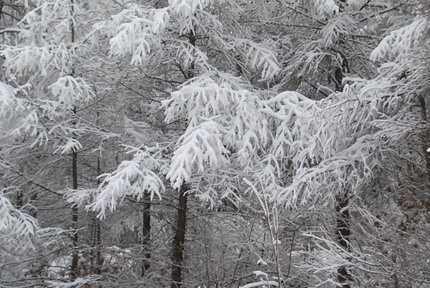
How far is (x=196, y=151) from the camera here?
192 inches

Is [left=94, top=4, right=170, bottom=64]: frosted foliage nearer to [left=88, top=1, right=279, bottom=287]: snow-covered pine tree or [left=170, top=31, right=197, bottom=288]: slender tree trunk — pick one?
[left=88, top=1, right=279, bottom=287]: snow-covered pine tree

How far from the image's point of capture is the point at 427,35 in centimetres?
514

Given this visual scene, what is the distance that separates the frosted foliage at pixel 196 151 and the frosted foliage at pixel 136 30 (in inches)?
46.0

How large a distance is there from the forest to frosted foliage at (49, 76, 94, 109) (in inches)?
1.3

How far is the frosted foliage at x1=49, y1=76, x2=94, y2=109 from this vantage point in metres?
6.17

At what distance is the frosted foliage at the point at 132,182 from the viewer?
16.7 feet

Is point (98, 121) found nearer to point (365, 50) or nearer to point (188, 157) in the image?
point (188, 157)

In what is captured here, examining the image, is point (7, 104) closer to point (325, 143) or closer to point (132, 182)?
point (132, 182)

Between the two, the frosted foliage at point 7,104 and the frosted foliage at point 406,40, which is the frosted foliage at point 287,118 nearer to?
the frosted foliage at point 406,40

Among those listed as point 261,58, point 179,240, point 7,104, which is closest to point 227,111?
point 261,58

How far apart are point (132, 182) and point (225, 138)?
1.39m

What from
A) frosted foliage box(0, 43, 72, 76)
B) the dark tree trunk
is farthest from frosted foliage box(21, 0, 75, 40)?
the dark tree trunk

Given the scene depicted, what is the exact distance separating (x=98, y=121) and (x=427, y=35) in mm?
5513

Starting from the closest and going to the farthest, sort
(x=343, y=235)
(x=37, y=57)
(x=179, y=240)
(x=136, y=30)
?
(x=136, y=30), (x=37, y=57), (x=343, y=235), (x=179, y=240)
